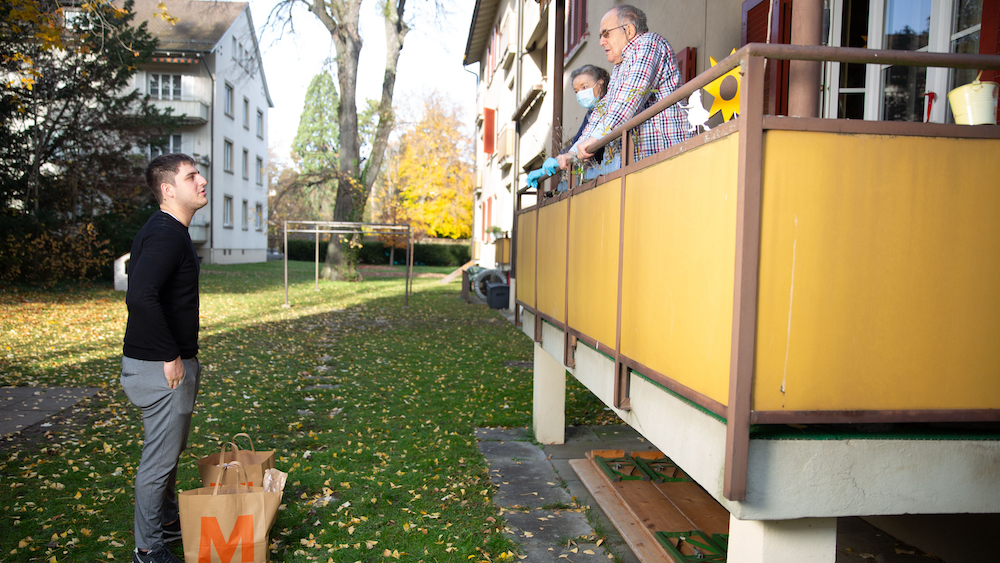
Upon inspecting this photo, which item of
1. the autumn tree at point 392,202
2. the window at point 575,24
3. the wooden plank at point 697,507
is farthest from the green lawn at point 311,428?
the autumn tree at point 392,202

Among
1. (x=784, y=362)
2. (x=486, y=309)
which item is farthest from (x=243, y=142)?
(x=784, y=362)

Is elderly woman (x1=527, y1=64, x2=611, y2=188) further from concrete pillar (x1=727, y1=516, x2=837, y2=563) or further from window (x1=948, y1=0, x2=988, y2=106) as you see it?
concrete pillar (x1=727, y1=516, x2=837, y2=563)

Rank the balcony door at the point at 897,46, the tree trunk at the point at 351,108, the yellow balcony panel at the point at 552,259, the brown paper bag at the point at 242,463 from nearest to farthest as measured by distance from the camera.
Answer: the brown paper bag at the point at 242,463 < the balcony door at the point at 897,46 < the yellow balcony panel at the point at 552,259 < the tree trunk at the point at 351,108

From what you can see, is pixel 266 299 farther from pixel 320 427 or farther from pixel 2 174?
pixel 320 427

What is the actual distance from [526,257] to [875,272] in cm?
375

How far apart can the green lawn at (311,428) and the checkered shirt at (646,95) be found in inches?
88.8

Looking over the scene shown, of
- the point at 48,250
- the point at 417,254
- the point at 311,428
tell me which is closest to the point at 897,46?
the point at 311,428

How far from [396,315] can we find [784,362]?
1344 cm

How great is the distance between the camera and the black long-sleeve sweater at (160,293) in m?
2.96

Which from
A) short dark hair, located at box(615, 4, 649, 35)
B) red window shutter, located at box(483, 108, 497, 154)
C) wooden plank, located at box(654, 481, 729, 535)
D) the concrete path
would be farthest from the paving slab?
red window shutter, located at box(483, 108, 497, 154)

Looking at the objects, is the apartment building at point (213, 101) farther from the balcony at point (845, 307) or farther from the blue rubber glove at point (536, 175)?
the balcony at point (845, 307)

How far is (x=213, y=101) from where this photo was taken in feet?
102

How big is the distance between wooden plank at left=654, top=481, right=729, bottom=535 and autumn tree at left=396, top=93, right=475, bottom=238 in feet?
106

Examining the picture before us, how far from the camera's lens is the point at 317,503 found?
13.5ft
